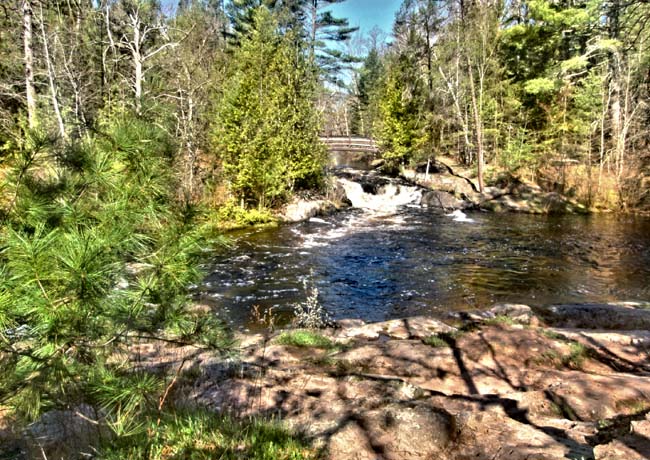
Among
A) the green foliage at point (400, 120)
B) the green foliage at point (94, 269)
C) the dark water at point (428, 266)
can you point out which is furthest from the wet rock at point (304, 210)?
the green foliage at point (94, 269)

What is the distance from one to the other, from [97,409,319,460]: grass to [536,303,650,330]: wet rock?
6.27 m

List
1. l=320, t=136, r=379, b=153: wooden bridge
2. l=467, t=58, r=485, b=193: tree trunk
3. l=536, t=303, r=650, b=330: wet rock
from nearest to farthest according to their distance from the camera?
l=536, t=303, r=650, b=330: wet rock
l=467, t=58, r=485, b=193: tree trunk
l=320, t=136, r=379, b=153: wooden bridge

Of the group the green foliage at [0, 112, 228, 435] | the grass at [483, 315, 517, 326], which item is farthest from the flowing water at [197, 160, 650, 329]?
the green foliage at [0, 112, 228, 435]

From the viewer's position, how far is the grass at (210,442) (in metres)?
2.55

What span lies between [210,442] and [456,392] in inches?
105

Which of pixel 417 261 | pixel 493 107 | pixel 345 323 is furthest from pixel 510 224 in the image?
pixel 345 323

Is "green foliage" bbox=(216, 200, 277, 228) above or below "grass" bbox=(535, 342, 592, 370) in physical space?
above

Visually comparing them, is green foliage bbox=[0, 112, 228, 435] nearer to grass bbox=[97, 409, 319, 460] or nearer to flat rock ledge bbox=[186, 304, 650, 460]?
grass bbox=[97, 409, 319, 460]

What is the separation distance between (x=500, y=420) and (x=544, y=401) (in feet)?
2.21

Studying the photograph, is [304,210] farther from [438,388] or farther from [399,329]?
[438,388]

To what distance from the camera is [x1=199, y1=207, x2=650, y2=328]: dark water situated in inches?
362

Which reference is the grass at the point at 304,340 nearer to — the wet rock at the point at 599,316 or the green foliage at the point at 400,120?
the wet rock at the point at 599,316

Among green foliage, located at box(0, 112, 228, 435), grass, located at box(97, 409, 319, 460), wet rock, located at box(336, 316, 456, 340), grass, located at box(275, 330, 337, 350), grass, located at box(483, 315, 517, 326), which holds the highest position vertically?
green foliage, located at box(0, 112, 228, 435)

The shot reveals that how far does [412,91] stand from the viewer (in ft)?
90.3
